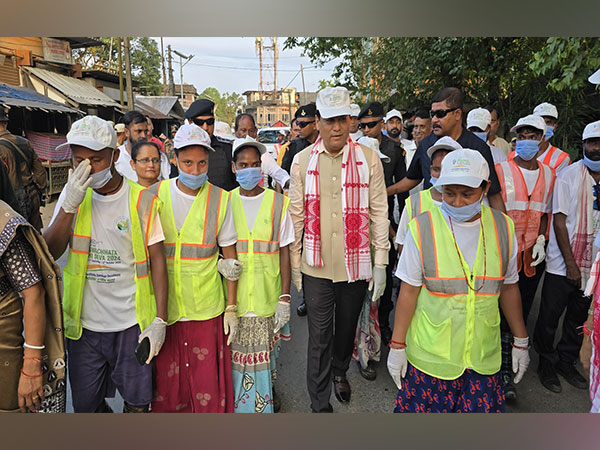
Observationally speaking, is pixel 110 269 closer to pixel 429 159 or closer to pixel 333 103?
pixel 333 103

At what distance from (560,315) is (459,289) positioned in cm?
160

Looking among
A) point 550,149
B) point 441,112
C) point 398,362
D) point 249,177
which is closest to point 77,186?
point 249,177

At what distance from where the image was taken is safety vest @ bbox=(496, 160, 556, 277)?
115 inches

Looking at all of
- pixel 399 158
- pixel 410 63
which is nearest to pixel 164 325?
pixel 399 158

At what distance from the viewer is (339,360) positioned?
2859 millimetres

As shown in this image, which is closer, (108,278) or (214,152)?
(108,278)

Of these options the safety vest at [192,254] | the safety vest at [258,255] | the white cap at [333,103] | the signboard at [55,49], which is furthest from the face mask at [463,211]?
the signboard at [55,49]

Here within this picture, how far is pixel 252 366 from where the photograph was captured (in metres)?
2.48

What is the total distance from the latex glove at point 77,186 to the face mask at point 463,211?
1.75m

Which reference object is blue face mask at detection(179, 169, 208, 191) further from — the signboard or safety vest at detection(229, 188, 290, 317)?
the signboard

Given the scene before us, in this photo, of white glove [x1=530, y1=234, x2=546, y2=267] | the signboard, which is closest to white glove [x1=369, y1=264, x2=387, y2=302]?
white glove [x1=530, y1=234, x2=546, y2=267]

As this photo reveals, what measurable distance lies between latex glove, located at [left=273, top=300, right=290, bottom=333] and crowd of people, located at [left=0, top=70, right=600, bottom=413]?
0.4 inches
